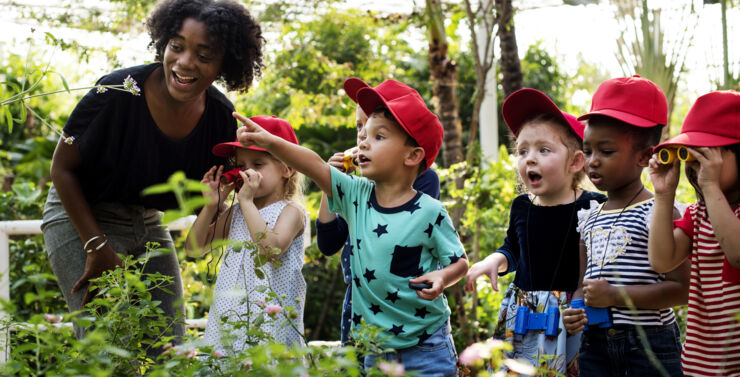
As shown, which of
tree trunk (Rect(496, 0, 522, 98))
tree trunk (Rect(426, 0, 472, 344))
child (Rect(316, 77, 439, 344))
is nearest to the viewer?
child (Rect(316, 77, 439, 344))

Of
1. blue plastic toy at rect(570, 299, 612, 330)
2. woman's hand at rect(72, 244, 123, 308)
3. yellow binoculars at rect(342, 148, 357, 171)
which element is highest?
yellow binoculars at rect(342, 148, 357, 171)

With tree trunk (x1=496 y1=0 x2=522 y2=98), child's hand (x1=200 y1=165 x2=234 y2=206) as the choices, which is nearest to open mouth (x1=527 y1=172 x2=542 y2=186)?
child's hand (x1=200 y1=165 x2=234 y2=206)

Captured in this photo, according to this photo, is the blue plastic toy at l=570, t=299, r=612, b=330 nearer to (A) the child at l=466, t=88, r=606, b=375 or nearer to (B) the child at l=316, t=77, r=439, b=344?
(A) the child at l=466, t=88, r=606, b=375

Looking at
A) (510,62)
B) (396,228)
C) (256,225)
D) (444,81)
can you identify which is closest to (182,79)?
(256,225)

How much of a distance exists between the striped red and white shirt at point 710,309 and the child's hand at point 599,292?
215 mm

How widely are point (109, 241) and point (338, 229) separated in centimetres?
93

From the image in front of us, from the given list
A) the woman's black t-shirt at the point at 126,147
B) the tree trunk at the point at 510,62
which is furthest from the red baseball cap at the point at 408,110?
the tree trunk at the point at 510,62

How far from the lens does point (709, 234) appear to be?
1.93m

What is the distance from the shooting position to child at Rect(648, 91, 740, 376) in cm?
182

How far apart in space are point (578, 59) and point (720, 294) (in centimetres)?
1850

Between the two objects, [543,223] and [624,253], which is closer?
[624,253]

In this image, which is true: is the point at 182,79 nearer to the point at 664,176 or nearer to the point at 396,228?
the point at 396,228

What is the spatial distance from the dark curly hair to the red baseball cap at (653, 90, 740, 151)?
169cm

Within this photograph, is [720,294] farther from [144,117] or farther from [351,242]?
[144,117]
